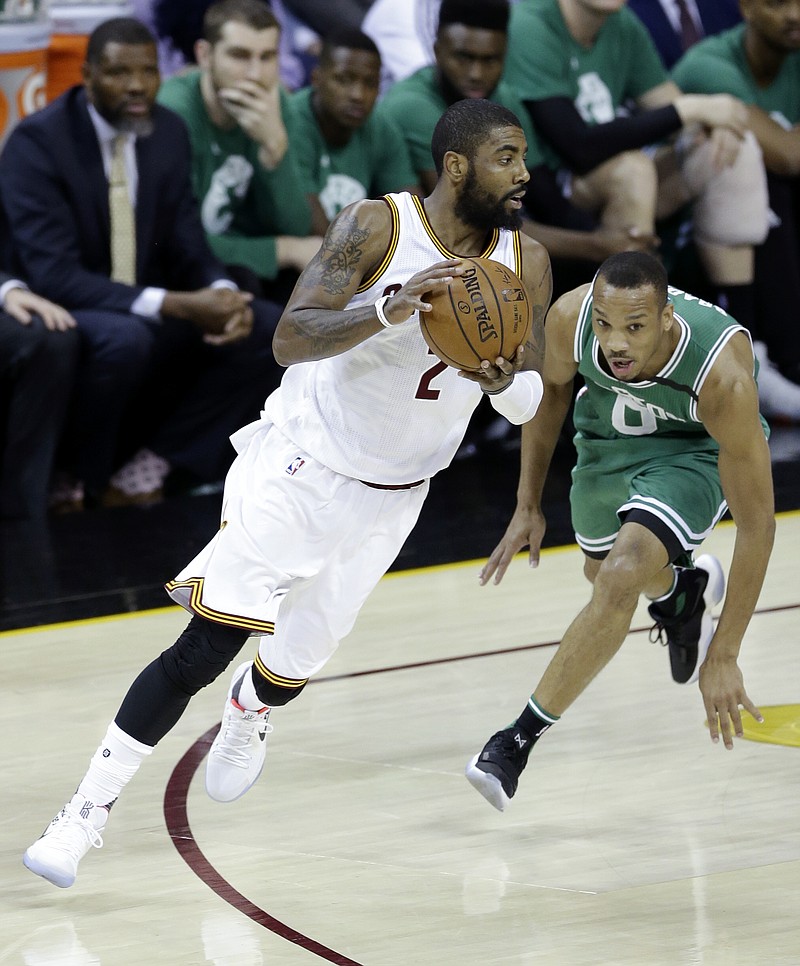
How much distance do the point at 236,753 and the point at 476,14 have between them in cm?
456

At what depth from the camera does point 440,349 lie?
3.47m

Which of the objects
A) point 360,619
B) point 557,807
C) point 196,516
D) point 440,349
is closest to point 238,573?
point 440,349

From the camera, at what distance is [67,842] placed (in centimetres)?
348

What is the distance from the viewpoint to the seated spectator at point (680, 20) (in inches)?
347

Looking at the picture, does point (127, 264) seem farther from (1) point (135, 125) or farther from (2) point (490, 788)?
(2) point (490, 788)

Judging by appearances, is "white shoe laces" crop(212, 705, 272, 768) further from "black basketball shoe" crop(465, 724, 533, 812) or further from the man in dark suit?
the man in dark suit

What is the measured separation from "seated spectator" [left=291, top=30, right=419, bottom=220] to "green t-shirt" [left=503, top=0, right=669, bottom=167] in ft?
2.44

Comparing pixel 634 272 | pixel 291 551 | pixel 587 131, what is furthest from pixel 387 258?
pixel 587 131

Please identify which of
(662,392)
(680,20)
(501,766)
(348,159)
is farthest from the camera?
(680,20)

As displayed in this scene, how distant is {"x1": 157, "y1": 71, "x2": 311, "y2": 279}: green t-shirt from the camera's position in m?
7.28

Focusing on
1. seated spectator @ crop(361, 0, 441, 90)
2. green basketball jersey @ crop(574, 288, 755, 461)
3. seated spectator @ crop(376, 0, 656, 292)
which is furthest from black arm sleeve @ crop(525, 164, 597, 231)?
green basketball jersey @ crop(574, 288, 755, 461)

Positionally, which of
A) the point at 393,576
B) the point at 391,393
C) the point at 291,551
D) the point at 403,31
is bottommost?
the point at 393,576

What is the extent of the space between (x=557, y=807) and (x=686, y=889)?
23.2 inches

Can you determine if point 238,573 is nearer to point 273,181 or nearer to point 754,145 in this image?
point 273,181
